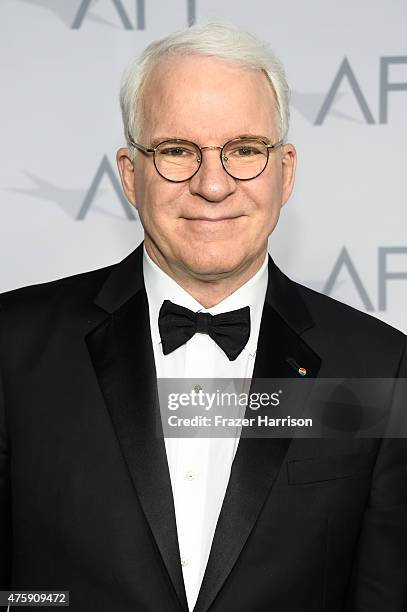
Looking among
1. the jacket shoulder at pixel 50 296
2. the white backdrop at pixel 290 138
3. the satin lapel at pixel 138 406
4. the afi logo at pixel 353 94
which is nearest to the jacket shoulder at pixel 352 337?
the satin lapel at pixel 138 406

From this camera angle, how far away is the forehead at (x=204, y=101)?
1.87 m

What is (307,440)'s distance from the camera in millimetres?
1966

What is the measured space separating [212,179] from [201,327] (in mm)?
341

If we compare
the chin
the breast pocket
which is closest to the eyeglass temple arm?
the chin

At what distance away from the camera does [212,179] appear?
6.10 feet

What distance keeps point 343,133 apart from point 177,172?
100cm

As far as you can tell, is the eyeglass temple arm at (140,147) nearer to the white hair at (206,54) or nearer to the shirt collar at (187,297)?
the white hair at (206,54)

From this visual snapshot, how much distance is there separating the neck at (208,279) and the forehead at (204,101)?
0.28 metres

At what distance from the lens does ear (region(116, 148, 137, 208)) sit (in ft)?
6.73

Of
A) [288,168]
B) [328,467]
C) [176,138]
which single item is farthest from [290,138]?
[328,467]

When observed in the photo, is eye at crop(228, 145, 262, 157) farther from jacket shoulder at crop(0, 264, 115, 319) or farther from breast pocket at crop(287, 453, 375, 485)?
breast pocket at crop(287, 453, 375, 485)

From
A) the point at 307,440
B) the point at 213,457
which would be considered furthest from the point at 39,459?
the point at 307,440

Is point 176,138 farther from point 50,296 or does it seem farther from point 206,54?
point 50,296

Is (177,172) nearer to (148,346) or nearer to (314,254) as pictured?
(148,346)
